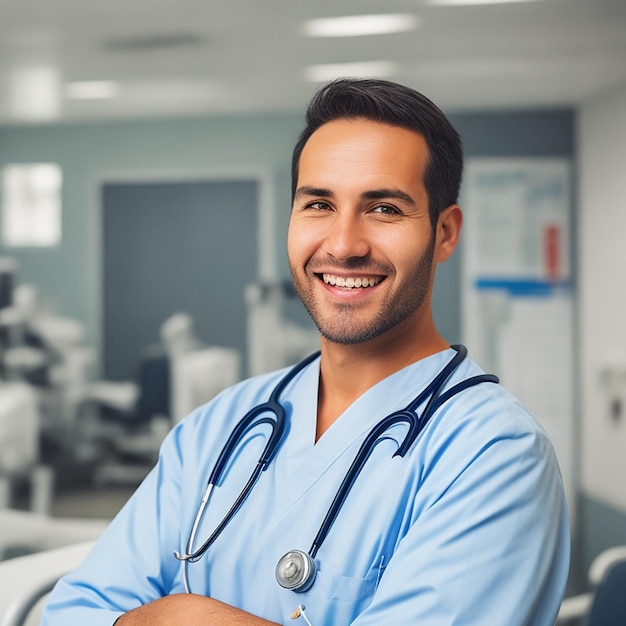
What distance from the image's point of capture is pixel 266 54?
2590 millimetres

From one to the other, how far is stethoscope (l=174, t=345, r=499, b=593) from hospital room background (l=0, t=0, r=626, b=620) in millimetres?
1901

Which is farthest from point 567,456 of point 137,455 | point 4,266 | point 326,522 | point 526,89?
point 326,522

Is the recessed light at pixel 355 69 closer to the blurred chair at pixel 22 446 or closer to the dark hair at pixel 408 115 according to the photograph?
the blurred chair at pixel 22 446

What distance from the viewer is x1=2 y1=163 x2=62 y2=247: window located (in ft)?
9.50

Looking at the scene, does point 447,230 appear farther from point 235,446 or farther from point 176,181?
point 176,181

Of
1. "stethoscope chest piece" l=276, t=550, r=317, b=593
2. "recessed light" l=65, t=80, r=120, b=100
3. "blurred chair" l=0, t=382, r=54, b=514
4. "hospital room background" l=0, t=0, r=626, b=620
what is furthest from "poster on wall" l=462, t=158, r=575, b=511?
"stethoscope chest piece" l=276, t=550, r=317, b=593

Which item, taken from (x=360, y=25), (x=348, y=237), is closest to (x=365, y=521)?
(x=348, y=237)

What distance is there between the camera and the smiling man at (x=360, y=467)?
2.41 feet

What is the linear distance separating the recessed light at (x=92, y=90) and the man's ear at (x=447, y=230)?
2135 mm

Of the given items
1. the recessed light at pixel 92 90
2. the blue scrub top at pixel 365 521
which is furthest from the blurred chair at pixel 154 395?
the blue scrub top at pixel 365 521

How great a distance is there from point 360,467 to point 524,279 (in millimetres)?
2243

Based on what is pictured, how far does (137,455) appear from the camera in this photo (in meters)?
2.87

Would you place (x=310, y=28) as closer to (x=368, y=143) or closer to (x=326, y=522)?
(x=368, y=143)

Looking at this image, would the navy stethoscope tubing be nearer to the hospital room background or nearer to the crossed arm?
the crossed arm
